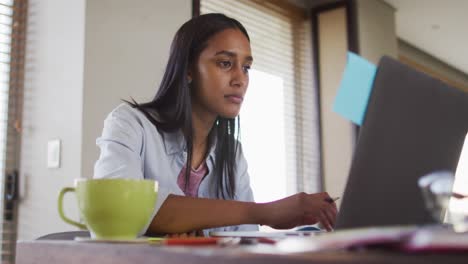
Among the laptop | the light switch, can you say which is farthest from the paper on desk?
the light switch

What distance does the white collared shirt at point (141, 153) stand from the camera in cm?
103

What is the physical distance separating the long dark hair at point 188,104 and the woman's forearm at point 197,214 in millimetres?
369

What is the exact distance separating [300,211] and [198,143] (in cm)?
55

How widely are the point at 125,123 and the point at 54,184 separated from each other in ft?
3.31

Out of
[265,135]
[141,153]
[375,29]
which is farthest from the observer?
[375,29]

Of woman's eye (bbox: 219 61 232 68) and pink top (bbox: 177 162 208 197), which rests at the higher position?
woman's eye (bbox: 219 61 232 68)

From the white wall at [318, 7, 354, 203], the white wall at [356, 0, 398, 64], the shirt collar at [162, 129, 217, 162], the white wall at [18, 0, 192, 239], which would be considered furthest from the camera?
the white wall at [356, 0, 398, 64]

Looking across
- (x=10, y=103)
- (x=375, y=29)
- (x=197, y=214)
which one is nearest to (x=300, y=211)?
(x=197, y=214)

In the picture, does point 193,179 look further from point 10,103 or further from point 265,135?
point 265,135

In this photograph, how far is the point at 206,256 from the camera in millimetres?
359

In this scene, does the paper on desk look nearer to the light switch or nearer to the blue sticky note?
the blue sticky note

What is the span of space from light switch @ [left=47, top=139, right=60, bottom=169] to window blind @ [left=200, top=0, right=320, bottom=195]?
56.7 inches

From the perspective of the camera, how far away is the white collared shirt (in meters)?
1.03

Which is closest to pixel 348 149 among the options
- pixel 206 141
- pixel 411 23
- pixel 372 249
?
pixel 411 23
